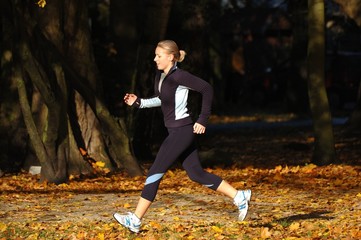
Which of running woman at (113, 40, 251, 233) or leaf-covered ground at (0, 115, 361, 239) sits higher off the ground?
running woman at (113, 40, 251, 233)

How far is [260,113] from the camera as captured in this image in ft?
140

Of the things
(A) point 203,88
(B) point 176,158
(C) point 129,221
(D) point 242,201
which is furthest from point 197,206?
(A) point 203,88

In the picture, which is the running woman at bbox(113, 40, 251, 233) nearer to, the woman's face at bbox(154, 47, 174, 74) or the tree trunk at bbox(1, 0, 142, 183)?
the woman's face at bbox(154, 47, 174, 74)

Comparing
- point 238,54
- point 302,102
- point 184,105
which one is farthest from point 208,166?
point 238,54

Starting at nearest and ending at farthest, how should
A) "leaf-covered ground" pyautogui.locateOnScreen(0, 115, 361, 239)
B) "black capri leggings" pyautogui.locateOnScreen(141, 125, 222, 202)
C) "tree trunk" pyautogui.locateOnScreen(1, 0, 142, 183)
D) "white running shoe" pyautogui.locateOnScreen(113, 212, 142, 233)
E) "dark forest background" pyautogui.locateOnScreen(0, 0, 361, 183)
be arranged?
"black capri leggings" pyautogui.locateOnScreen(141, 125, 222, 202)
"white running shoe" pyautogui.locateOnScreen(113, 212, 142, 233)
"leaf-covered ground" pyautogui.locateOnScreen(0, 115, 361, 239)
"tree trunk" pyautogui.locateOnScreen(1, 0, 142, 183)
"dark forest background" pyautogui.locateOnScreen(0, 0, 361, 183)

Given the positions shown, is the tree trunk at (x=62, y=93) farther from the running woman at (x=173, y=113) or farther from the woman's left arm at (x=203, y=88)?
the woman's left arm at (x=203, y=88)

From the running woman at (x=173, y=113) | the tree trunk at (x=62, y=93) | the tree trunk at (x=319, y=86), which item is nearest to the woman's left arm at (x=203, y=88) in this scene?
the running woman at (x=173, y=113)

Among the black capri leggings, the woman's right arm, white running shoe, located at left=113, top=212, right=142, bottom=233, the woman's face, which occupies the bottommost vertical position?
white running shoe, located at left=113, top=212, right=142, bottom=233

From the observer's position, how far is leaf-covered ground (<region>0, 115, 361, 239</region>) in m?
11.0

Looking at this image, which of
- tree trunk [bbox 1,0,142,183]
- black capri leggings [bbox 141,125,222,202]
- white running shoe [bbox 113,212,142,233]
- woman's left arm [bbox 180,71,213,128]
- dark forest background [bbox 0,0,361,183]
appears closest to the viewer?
woman's left arm [bbox 180,71,213,128]

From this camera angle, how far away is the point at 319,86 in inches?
742

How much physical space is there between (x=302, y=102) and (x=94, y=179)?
23.1m

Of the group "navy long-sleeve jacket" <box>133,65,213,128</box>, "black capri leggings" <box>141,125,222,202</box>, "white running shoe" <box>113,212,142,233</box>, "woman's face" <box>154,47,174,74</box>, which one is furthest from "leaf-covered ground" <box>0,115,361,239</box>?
"woman's face" <box>154,47,174,74</box>

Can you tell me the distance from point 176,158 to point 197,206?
273cm
